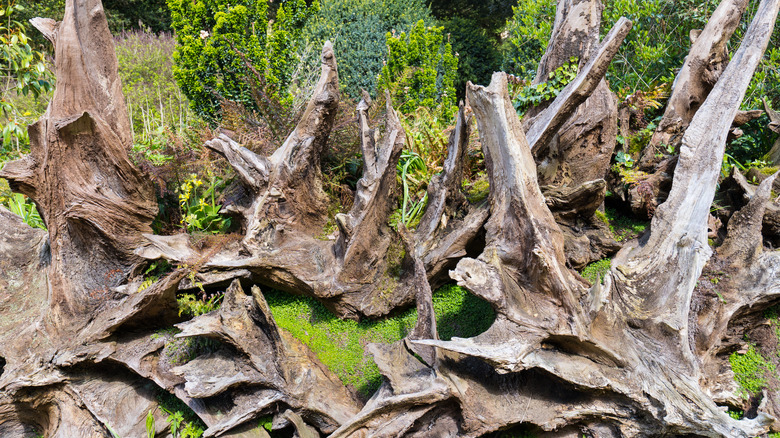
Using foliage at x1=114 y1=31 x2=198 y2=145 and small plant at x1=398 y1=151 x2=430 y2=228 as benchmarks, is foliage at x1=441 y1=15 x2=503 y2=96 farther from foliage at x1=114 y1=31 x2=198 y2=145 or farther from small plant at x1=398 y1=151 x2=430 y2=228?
small plant at x1=398 y1=151 x2=430 y2=228

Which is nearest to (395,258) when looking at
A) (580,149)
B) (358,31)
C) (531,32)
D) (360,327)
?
(360,327)

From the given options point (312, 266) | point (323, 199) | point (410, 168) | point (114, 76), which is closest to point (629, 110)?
point (410, 168)

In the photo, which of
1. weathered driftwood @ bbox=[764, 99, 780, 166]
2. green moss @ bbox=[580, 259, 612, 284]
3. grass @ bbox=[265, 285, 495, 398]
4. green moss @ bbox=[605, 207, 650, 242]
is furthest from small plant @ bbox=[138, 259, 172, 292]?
weathered driftwood @ bbox=[764, 99, 780, 166]

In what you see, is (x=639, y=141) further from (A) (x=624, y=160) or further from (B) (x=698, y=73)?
(B) (x=698, y=73)

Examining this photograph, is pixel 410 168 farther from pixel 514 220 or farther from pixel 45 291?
pixel 45 291

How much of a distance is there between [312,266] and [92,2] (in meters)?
2.92

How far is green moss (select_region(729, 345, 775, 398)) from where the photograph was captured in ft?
10.2

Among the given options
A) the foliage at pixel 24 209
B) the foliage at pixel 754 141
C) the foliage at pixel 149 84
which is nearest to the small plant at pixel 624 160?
the foliage at pixel 754 141

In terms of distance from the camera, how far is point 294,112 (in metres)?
5.76

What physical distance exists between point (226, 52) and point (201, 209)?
212 cm

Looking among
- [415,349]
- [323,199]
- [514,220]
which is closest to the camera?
[415,349]

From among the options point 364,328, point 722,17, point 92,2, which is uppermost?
point 722,17

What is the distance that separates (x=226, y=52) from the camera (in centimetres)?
600

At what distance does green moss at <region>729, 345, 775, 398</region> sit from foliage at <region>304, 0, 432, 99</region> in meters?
6.54
